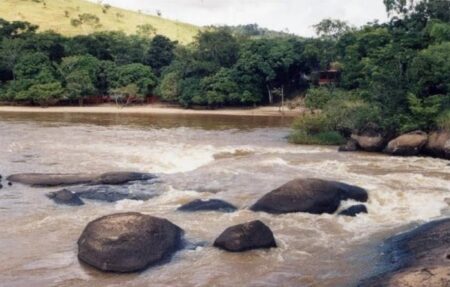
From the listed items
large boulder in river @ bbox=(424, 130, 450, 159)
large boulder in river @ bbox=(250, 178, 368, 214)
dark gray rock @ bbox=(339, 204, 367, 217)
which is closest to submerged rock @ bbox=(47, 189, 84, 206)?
large boulder in river @ bbox=(250, 178, 368, 214)

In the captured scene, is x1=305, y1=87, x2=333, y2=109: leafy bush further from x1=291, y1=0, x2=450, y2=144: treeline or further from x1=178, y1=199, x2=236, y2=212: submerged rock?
x1=178, y1=199, x2=236, y2=212: submerged rock

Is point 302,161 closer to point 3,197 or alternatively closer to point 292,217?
point 292,217

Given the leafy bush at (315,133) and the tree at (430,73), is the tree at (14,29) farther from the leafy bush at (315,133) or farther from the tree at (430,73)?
the tree at (430,73)

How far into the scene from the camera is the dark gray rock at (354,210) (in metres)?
20.9

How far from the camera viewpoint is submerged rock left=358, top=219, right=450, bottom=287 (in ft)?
42.8

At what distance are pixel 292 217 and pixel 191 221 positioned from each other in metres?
3.58

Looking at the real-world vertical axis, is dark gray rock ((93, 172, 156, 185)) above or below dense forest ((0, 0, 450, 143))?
below

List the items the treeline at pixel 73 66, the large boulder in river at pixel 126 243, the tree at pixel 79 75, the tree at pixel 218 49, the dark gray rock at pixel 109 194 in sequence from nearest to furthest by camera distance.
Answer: the large boulder in river at pixel 126 243 < the dark gray rock at pixel 109 194 < the tree at pixel 79 75 < the treeline at pixel 73 66 < the tree at pixel 218 49

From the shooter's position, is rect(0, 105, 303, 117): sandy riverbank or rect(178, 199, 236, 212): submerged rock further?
rect(0, 105, 303, 117): sandy riverbank

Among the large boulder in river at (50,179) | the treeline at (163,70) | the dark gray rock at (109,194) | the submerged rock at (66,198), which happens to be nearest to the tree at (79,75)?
the treeline at (163,70)

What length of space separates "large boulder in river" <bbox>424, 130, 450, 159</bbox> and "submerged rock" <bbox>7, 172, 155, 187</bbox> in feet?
56.1

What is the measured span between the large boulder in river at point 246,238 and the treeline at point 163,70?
149ft

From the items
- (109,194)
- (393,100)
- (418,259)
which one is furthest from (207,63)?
(418,259)

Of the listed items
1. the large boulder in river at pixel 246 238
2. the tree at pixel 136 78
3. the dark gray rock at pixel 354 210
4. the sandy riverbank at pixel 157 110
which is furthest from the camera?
the tree at pixel 136 78
